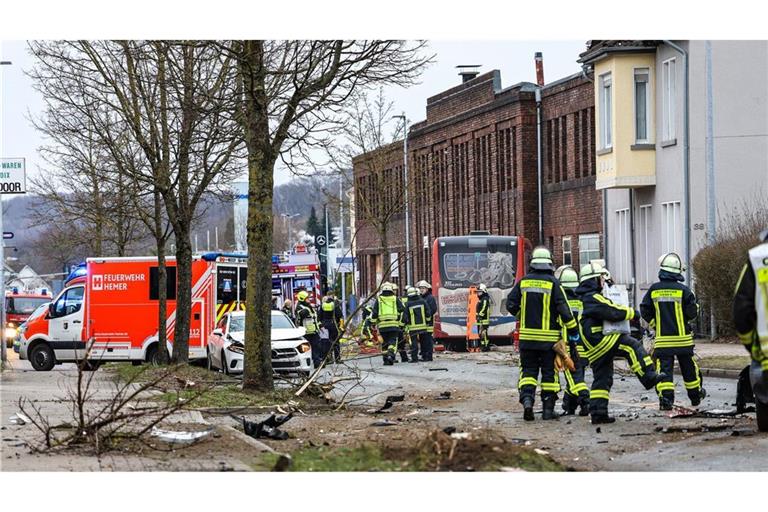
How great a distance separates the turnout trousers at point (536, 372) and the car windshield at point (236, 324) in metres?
12.4

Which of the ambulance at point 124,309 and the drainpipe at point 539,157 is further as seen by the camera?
the drainpipe at point 539,157

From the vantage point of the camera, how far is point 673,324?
51.8 ft

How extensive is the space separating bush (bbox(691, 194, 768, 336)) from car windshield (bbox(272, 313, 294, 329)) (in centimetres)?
919

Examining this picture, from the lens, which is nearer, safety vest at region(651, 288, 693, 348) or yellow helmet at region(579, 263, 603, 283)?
yellow helmet at region(579, 263, 603, 283)

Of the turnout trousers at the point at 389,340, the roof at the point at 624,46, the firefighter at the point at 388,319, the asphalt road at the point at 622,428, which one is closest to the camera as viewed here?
the asphalt road at the point at 622,428

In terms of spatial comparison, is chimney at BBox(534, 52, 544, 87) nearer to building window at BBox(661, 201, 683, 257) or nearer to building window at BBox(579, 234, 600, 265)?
building window at BBox(579, 234, 600, 265)

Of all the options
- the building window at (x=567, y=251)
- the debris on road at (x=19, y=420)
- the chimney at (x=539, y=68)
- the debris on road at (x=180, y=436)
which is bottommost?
the debris on road at (x=19, y=420)

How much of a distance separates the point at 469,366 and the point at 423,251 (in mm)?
33372

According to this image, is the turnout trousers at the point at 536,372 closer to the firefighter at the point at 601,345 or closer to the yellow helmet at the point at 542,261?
the firefighter at the point at 601,345

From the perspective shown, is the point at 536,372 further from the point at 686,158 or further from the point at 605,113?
the point at 605,113

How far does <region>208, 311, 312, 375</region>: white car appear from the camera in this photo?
25.4 meters

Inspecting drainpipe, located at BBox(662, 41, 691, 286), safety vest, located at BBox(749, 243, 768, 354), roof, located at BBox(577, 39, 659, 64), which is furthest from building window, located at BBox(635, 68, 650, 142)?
safety vest, located at BBox(749, 243, 768, 354)

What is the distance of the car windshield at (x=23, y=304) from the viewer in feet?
175

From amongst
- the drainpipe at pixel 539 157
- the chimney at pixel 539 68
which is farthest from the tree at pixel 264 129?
the chimney at pixel 539 68
